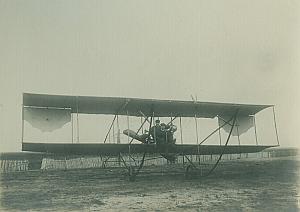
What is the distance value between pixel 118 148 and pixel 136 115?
57.7 inches

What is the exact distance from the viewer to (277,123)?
27.3ft

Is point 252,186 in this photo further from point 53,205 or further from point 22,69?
point 22,69

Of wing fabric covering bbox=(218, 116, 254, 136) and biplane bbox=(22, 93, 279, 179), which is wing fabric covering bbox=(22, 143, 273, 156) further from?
wing fabric covering bbox=(218, 116, 254, 136)

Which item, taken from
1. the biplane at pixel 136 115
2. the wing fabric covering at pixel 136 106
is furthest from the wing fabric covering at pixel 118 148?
the wing fabric covering at pixel 136 106

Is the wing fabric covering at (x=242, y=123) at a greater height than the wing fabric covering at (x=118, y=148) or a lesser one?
greater

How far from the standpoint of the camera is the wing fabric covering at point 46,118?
6828mm

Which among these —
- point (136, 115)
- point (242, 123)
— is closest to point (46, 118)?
point (136, 115)

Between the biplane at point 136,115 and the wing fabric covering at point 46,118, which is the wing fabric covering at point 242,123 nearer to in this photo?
the biplane at point 136,115

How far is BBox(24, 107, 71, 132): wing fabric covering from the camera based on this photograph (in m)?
6.83

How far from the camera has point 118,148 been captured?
7949 mm

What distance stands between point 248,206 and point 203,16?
3.95 m

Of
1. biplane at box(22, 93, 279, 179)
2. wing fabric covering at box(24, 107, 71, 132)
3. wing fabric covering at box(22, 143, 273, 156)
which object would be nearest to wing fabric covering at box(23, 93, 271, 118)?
biplane at box(22, 93, 279, 179)

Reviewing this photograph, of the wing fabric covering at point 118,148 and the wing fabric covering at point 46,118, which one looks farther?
the wing fabric covering at point 118,148

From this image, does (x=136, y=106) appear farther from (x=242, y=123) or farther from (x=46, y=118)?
(x=242, y=123)
